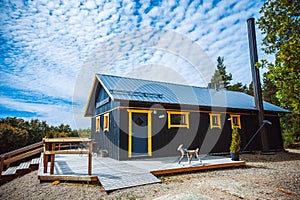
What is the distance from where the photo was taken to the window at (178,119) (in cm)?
883

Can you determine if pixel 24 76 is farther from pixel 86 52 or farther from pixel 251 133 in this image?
pixel 251 133

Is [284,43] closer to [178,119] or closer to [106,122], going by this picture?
[178,119]

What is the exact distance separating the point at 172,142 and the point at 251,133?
5439mm

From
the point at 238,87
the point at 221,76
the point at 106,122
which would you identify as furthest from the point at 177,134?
the point at 221,76

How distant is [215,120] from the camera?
1027cm

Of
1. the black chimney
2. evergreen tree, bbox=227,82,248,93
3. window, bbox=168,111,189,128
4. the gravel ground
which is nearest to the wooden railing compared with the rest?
the gravel ground

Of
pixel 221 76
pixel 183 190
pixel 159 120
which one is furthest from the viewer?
pixel 221 76

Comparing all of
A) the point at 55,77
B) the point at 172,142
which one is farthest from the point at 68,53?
the point at 172,142

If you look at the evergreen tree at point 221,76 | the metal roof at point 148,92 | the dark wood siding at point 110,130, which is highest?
the evergreen tree at point 221,76

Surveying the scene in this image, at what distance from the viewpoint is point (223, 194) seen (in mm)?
3865

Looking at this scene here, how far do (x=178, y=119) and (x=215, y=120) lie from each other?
2318 mm

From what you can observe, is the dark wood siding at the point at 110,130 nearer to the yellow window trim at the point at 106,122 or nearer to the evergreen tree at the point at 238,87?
the yellow window trim at the point at 106,122

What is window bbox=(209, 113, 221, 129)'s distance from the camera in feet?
32.6

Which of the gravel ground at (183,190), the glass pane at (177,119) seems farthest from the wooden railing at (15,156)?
the glass pane at (177,119)
